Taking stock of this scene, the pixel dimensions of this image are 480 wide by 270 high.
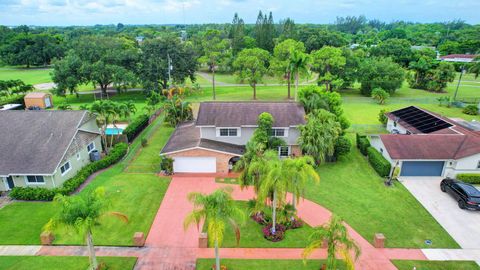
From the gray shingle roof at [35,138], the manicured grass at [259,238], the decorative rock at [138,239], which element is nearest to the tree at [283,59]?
the gray shingle roof at [35,138]

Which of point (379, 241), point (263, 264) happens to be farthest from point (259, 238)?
point (379, 241)

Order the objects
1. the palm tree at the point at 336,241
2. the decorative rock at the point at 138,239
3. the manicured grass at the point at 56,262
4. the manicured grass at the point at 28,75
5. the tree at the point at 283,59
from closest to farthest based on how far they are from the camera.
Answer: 1. the palm tree at the point at 336,241
2. the manicured grass at the point at 56,262
3. the decorative rock at the point at 138,239
4. the tree at the point at 283,59
5. the manicured grass at the point at 28,75

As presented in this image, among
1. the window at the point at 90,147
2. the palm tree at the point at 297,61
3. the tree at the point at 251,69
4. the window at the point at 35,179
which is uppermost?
the palm tree at the point at 297,61

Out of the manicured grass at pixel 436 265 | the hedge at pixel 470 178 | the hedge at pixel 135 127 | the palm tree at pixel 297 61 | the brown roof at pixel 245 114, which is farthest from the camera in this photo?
the palm tree at pixel 297 61

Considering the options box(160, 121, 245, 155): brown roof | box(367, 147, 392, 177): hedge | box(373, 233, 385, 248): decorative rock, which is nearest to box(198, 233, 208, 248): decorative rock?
box(160, 121, 245, 155): brown roof

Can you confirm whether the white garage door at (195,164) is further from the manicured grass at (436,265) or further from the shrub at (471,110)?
the shrub at (471,110)

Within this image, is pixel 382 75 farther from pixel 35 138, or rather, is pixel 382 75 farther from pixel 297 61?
pixel 35 138

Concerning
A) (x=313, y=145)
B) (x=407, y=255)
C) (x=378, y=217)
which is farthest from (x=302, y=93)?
(x=407, y=255)

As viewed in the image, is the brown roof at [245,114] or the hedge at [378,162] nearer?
the hedge at [378,162]
